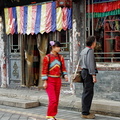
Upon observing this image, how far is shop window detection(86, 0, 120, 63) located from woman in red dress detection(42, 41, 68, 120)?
2594mm

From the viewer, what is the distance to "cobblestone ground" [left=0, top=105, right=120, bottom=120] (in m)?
7.41

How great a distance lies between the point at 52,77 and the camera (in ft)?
22.6

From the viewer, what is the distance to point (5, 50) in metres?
11.8

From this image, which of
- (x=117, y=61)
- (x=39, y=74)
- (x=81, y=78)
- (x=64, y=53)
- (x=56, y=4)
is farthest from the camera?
(x=39, y=74)

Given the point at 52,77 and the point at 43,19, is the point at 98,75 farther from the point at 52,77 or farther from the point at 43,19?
the point at 43,19

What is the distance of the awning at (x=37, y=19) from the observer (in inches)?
396

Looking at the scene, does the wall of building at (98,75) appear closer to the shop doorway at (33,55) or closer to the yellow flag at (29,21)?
the shop doorway at (33,55)

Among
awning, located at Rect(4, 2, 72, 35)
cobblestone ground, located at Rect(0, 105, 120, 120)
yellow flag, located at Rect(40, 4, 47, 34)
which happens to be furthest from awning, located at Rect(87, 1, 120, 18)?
cobblestone ground, located at Rect(0, 105, 120, 120)

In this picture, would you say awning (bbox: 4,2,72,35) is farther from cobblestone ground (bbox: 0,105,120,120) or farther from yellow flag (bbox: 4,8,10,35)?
cobblestone ground (bbox: 0,105,120,120)

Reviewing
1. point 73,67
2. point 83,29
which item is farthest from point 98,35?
point 73,67

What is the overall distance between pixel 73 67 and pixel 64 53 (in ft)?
2.48

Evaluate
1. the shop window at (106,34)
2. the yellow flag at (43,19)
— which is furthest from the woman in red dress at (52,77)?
the yellow flag at (43,19)

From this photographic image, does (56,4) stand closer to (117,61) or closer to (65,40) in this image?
(65,40)

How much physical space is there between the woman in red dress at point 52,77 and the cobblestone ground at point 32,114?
25.8 inches
